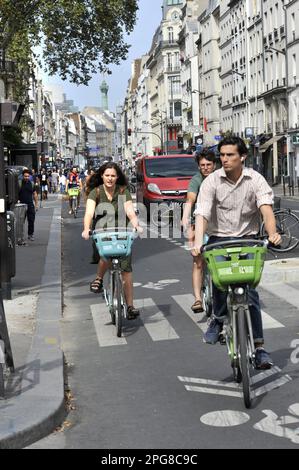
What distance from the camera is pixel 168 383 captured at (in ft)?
23.3

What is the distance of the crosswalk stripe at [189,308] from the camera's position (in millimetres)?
9828

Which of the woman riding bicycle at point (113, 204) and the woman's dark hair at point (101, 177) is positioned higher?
the woman's dark hair at point (101, 177)

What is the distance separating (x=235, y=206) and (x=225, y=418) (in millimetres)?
1620

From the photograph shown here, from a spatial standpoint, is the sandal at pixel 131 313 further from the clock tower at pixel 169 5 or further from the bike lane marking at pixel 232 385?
the clock tower at pixel 169 5

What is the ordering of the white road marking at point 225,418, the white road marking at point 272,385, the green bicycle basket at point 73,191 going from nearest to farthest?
the white road marking at point 225,418, the white road marking at point 272,385, the green bicycle basket at point 73,191

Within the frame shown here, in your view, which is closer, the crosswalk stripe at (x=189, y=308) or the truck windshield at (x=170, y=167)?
the crosswalk stripe at (x=189, y=308)

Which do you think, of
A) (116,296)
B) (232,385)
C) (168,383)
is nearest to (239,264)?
(232,385)

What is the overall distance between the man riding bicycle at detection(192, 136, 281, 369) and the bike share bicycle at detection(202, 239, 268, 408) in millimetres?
258

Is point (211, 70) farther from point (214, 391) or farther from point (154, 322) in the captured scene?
point (214, 391)

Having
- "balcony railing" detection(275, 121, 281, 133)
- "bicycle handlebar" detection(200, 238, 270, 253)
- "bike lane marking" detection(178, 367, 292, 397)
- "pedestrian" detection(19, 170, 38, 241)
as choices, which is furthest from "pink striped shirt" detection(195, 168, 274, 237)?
"balcony railing" detection(275, 121, 281, 133)

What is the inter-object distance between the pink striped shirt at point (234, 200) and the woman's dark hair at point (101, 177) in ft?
10.4

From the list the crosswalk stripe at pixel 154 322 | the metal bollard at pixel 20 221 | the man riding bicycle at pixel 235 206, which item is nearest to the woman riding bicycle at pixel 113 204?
the crosswalk stripe at pixel 154 322
